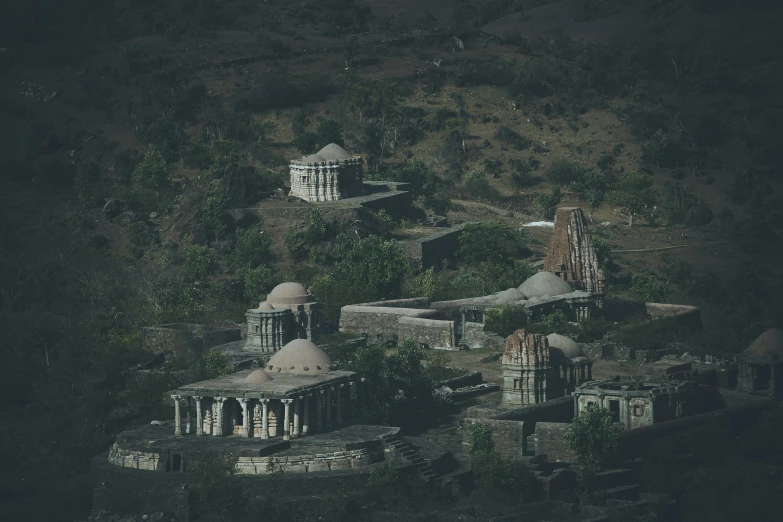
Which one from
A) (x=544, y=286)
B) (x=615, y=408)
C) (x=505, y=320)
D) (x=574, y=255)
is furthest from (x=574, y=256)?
(x=615, y=408)

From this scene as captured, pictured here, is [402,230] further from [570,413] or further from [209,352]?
[570,413]

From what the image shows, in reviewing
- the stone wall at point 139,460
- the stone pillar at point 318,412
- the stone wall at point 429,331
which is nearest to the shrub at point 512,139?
the stone wall at point 429,331

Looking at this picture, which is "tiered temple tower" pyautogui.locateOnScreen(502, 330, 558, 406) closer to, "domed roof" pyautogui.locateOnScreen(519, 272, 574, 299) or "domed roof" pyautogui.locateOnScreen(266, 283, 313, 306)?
"domed roof" pyautogui.locateOnScreen(266, 283, 313, 306)

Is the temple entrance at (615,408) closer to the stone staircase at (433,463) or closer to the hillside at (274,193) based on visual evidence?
the stone staircase at (433,463)


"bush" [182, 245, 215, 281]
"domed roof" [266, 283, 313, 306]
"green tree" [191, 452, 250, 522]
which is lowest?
"green tree" [191, 452, 250, 522]

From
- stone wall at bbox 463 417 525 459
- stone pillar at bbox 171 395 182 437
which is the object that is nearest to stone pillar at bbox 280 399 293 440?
stone pillar at bbox 171 395 182 437
